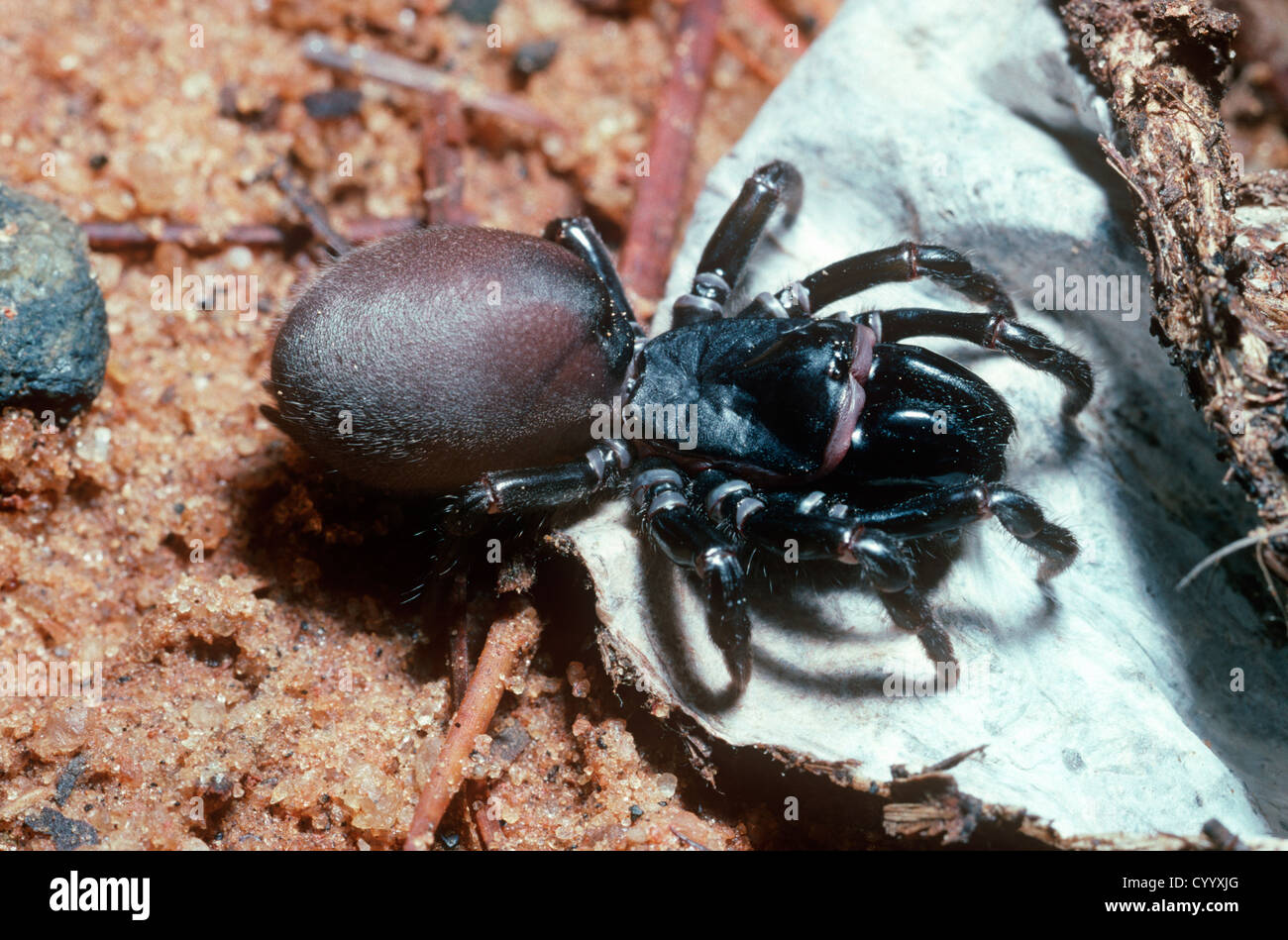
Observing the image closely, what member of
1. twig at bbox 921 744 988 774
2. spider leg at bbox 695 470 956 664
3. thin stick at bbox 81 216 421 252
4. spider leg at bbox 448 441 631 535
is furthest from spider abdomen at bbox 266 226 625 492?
twig at bbox 921 744 988 774

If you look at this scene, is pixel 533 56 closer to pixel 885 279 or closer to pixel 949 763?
pixel 885 279

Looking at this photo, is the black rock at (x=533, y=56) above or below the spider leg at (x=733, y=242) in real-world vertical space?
above

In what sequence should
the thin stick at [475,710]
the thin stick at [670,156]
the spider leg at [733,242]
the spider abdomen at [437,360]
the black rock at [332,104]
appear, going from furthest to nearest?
1. the black rock at [332,104]
2. the thin stick at [670,156]
3. the spider leg at [733,242]
4. the spider abdomen at [437,360]
5. the thin stick at [475,710]

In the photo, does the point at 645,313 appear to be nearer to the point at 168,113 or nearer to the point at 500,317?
the point at 500,317

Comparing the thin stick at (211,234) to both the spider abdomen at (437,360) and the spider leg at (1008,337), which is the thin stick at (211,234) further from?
the spider leg at (1008,337)

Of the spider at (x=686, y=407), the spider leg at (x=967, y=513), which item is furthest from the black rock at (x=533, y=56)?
the spider leg at (x=967, y=513)

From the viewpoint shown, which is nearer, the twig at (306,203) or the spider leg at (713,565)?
the spider leg at (713,565)
